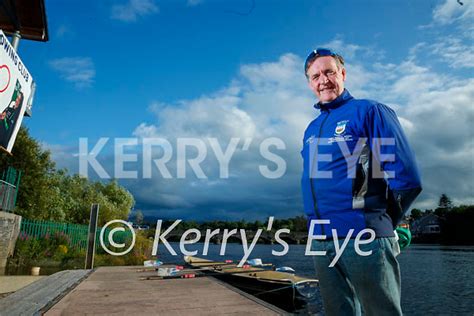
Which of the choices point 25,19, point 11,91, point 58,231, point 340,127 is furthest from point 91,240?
point 340,127

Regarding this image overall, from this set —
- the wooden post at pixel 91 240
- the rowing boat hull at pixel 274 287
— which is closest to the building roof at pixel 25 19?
the wooden post at pixel 91 240

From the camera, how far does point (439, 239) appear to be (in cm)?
9319

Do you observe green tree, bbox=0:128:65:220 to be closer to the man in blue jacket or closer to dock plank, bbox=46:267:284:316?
dock plank, bbox=46:267:284:316

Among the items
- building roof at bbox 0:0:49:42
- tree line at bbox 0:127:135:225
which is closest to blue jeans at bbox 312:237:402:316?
building roof at bbox 0:0:49:42

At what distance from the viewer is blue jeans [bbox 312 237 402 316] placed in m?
1.73

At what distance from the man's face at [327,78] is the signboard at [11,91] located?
14.9 feet

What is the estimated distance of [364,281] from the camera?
1.77 metres

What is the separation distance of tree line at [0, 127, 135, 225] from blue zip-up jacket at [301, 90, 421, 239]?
23378mm

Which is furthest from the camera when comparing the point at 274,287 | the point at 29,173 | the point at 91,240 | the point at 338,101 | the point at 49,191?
the point at 49,191

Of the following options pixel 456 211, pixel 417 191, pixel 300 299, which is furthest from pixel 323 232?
pixel 456 211

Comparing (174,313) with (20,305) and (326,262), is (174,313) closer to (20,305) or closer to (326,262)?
(20,305)

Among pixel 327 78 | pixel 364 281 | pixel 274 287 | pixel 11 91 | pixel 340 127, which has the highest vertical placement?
pixel 11 91

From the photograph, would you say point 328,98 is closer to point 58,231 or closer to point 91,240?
point 91,240

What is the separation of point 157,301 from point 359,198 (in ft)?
15.4
